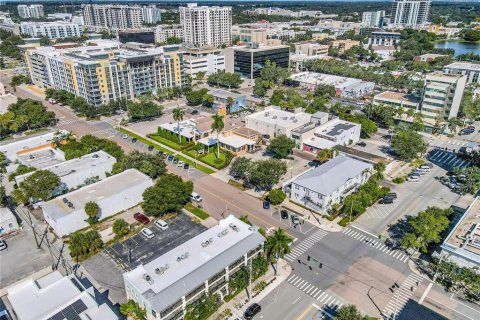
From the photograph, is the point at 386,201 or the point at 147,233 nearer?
the point at 147,233

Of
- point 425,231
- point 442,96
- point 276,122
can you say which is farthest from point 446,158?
point 425,231

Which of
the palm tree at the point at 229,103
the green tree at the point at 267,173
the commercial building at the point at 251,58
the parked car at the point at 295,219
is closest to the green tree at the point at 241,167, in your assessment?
the green tree at the point at 267,173

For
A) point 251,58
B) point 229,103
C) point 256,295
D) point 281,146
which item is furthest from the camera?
point 251,58

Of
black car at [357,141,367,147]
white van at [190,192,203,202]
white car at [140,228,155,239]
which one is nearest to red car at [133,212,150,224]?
white car at [140,228,155,239]

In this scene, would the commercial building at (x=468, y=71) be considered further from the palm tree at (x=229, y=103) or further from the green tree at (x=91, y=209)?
the green tree at (x=91, y=209)

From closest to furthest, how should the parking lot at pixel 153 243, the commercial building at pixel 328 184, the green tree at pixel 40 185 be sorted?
1. the parking lot at pixel 153 243
2. the green tree at pixel 40 185
3. the commercial building at pixel 328 184

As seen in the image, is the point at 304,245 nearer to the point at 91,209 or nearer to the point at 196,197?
the point at 196,197
